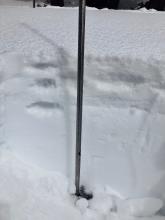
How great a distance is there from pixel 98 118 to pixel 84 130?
63 mm

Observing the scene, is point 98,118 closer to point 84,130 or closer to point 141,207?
point 84,130

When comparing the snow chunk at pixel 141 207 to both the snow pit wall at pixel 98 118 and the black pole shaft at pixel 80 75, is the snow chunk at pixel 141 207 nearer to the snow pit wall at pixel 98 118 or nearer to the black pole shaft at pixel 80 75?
the snow pit wall at pixel 98 118

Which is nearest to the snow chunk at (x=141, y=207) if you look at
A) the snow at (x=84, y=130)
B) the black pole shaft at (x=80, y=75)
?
the snow at (x=84, y=130)

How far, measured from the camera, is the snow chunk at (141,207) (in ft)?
3.57

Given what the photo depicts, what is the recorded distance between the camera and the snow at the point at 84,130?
1.08 metres

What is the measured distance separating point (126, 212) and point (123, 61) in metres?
0.47

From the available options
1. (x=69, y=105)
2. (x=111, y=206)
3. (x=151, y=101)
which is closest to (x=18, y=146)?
(x=69, y=105)

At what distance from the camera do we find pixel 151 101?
1072mm

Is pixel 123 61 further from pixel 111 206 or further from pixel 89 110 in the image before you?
pixel 111 206

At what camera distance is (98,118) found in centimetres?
112

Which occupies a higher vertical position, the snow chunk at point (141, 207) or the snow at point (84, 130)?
the snow at point (84, 130)

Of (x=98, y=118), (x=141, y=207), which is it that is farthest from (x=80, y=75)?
(x=141, y=207)

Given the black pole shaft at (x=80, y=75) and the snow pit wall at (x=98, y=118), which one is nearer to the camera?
the black pole shaft at (x=80, y=75)

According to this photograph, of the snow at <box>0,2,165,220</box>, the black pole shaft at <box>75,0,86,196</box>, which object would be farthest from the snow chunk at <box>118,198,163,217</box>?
the black pole shaft at <box>75,0,86,196</box>
